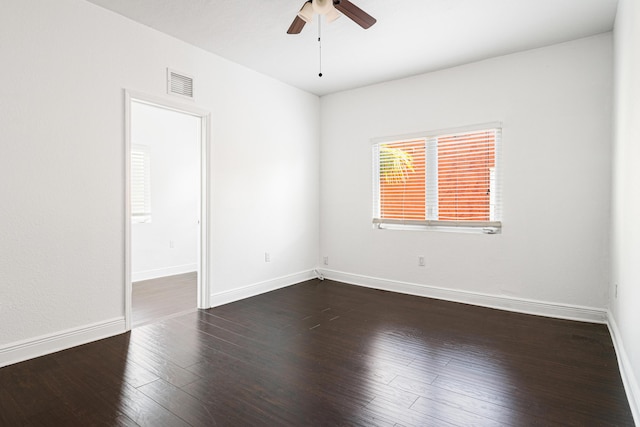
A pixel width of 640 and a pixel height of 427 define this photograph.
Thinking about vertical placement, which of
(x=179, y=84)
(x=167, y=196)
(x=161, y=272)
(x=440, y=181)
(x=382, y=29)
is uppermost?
(x=382, y=29)

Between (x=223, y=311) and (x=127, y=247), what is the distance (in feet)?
3.88

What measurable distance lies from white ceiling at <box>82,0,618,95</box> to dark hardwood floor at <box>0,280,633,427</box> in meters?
2.75

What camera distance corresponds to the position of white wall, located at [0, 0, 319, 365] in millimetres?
2559

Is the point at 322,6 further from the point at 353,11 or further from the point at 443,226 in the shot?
the point at 443,226

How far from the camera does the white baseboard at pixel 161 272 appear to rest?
17.5 feet

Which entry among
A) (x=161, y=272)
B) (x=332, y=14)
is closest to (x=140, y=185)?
(x=161, y=272)

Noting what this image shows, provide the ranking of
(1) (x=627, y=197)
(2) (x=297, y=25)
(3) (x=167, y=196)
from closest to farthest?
(1) (x=627, y=197), (2) (x=297, y=25), (3) (x=167, y=196)

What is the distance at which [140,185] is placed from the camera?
5.57 meters

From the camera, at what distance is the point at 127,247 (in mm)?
3189

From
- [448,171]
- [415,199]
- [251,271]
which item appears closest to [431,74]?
[448,171]

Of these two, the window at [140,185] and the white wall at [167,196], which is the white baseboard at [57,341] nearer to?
the white wall at [167,196]

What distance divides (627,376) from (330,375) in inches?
72.5

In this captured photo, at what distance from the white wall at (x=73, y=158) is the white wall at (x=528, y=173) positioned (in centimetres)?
222

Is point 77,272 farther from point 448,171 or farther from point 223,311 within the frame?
point 448,171
